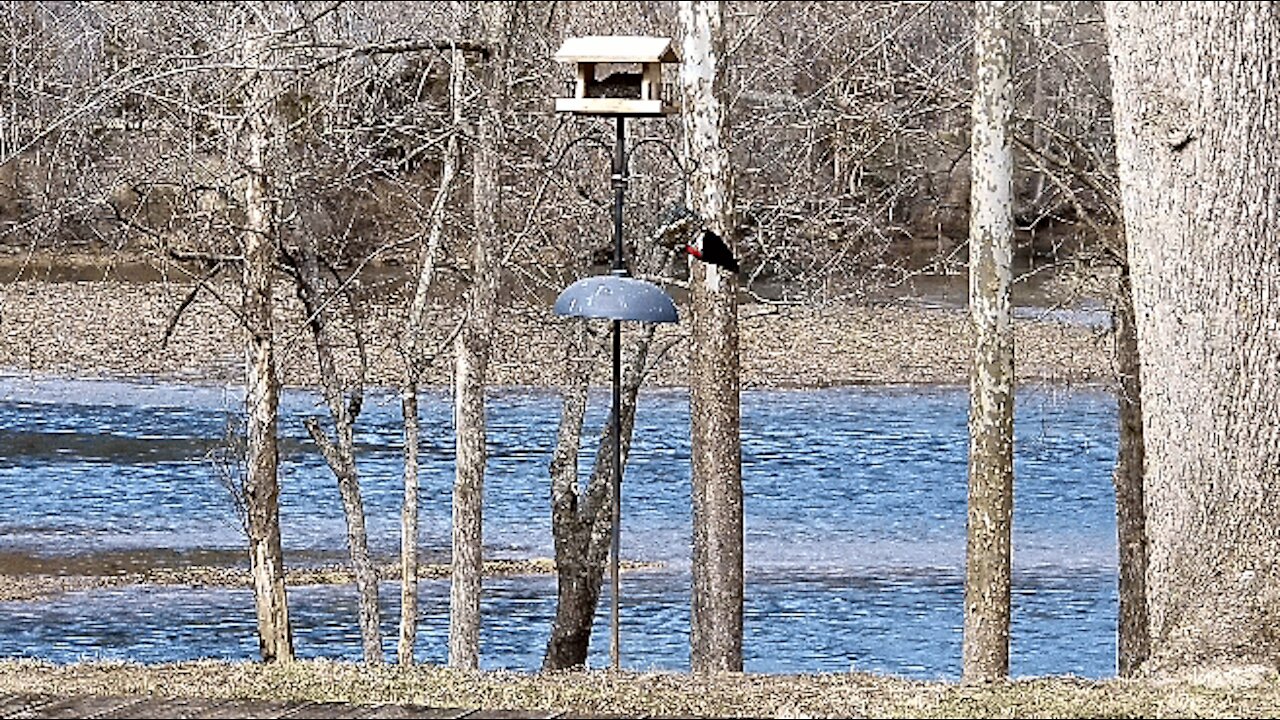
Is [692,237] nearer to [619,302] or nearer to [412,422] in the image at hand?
[619,302]

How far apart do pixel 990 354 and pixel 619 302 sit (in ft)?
5.69

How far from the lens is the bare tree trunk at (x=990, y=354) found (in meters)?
8.77

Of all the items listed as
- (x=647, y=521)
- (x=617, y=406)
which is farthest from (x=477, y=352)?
(x=647, y=521)

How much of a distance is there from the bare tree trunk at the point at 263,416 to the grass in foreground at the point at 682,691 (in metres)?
4.92

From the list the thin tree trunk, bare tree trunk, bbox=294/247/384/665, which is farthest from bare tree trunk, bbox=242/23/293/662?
the thin tree trunk

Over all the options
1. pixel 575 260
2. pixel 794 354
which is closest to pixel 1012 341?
pixel 575 260

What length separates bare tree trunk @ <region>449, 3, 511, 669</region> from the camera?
11891mm

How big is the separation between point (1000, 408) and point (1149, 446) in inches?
77.1

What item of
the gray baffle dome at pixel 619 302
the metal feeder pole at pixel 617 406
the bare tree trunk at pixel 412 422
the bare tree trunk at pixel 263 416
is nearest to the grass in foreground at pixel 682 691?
the metal feeder pole at pixel 617 406

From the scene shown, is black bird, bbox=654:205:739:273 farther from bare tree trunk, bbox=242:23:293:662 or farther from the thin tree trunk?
the thin tree trunk

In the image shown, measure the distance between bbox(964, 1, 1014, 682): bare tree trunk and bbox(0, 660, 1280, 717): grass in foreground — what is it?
171 cm

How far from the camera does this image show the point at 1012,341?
921cm

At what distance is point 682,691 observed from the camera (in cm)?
694

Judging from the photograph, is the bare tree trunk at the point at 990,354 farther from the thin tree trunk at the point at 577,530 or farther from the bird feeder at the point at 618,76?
the thin tree trunk at the point at 577,530
